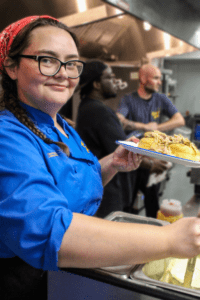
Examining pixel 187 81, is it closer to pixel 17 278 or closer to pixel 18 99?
pixel 18 99

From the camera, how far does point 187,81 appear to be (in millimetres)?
6418

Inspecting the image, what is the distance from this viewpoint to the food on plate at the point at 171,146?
0.89 metres

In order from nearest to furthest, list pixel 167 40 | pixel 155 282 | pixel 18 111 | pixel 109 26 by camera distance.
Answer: pixel 155 282 → pixel 18 111 → pixel 109 26 → pixel 167 40

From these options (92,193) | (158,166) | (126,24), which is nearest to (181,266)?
(92,193)

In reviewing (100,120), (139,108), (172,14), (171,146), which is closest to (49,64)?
(171,146)

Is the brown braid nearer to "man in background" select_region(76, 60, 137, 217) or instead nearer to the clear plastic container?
the clear plastic container

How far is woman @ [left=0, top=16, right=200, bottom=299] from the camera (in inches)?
21.6

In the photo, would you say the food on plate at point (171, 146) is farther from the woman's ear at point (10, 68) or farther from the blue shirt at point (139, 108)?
the blue shirt at point (139, 108)

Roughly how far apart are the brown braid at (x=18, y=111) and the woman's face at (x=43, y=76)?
39 mm

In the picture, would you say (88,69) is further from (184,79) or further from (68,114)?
(184,79)

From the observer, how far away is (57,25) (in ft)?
2.67

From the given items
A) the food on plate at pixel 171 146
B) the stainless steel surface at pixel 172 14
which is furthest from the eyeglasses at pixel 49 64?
the stainless steel surface at pixel 172 14

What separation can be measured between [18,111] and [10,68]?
147 mm

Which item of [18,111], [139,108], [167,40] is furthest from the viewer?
[139,108]
